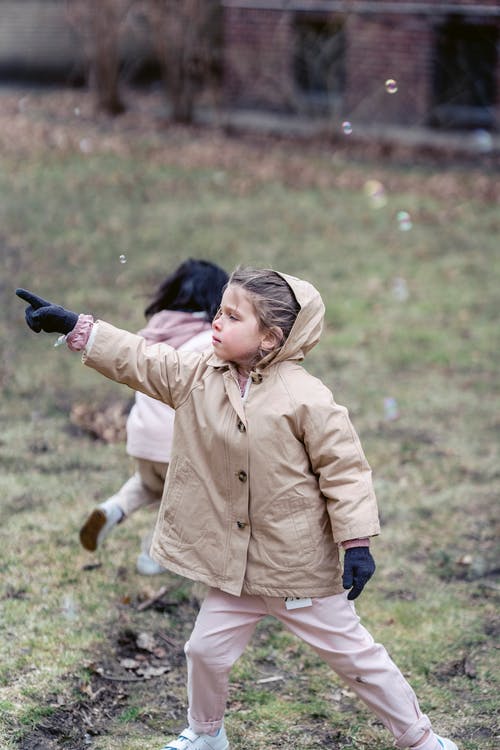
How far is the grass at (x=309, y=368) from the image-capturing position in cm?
350

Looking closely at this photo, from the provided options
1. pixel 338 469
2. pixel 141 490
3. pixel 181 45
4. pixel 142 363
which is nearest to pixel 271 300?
pixel 142 363

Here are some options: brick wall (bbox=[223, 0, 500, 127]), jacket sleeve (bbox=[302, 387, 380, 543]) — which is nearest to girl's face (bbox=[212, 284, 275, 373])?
jacket sleeve (bbox=[302, 387, 380, 543])

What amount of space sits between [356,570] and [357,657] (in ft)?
0.99

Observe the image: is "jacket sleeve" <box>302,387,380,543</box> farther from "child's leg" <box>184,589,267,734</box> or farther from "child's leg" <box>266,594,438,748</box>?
"child's leg" <box>184,589,267,734</box>

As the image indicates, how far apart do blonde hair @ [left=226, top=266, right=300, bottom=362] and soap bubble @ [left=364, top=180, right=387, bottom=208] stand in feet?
25.3

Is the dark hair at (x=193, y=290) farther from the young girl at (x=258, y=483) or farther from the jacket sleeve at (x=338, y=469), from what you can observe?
the jacket sleeve at (x=338, y=469)

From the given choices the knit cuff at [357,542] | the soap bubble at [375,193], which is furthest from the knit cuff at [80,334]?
the soap bubble at [375,193]

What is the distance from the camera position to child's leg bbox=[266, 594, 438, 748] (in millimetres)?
2924

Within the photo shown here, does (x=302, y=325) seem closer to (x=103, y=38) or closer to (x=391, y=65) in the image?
(x=103, y=38)

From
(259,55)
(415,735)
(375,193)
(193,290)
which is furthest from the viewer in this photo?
(259,55)

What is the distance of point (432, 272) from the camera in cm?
890

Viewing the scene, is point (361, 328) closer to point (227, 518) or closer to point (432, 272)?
point (432, 272)

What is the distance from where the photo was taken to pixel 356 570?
2773mm

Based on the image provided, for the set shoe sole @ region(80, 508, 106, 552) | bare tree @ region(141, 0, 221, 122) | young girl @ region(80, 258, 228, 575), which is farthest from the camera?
bare tree @ region(141, 0, 221, 122)
